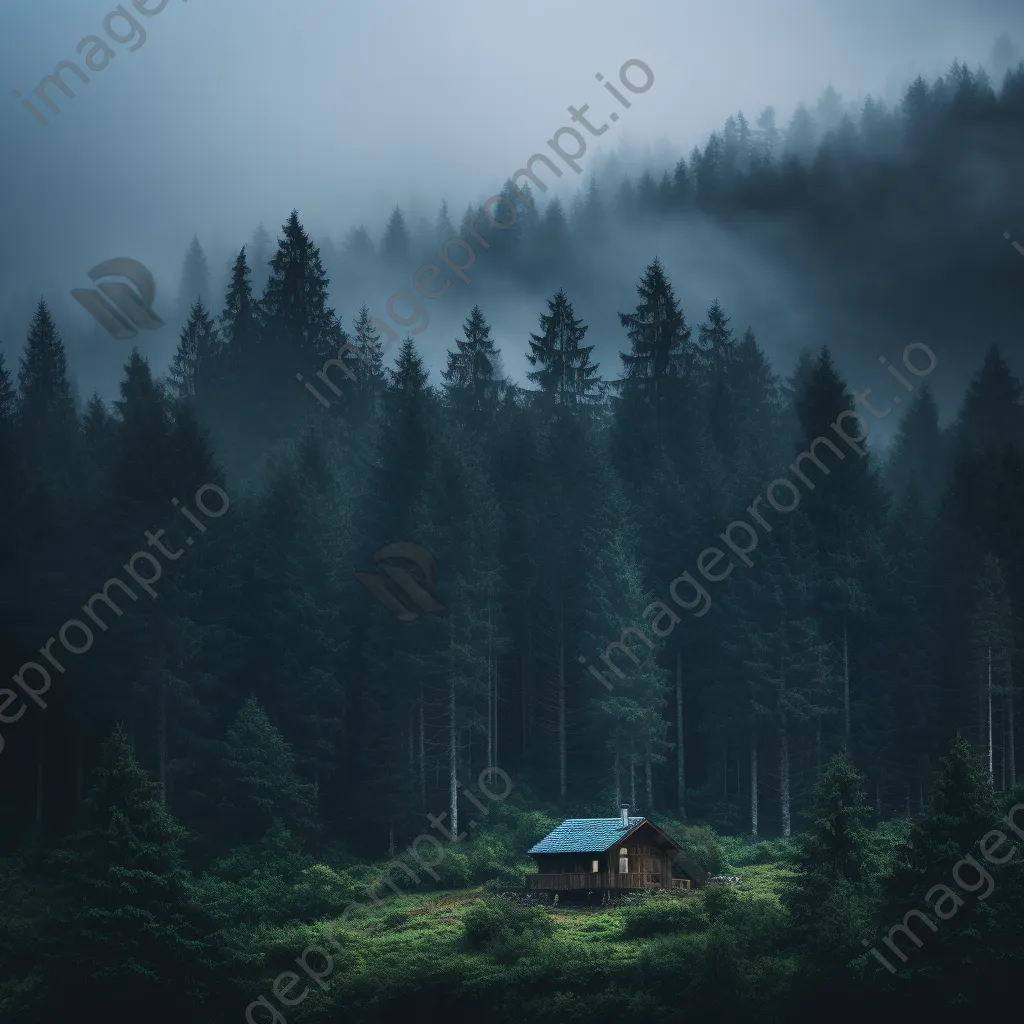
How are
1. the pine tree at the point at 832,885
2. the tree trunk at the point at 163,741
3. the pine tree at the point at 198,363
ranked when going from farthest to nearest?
1. the pine tree at the point at 198,363
2. the tree trunk at the point at 163,741
3. the pine tree at the point at 832,885

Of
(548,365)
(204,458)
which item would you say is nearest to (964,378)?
(548,365)

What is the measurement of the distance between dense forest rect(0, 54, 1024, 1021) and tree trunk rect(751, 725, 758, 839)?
0.74 m

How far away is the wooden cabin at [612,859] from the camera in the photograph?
61688mm

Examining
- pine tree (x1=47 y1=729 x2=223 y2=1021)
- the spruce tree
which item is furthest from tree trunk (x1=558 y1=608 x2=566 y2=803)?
the spruce tree

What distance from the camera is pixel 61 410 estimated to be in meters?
112

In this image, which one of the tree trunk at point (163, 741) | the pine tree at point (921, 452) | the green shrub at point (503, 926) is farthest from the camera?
the pine tree at point (921, 452)

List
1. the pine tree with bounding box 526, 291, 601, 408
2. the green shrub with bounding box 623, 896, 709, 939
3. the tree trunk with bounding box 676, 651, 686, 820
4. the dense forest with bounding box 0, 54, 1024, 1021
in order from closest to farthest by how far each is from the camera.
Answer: the dense forest with bounding box 0, 54, 1024, 1021, the green shrub with bounding box 623, 896, 709, 939, the tree trunk with bounding box 676, 651, 686, 820, the pine tree with bounding box 526, 291, 601, 408

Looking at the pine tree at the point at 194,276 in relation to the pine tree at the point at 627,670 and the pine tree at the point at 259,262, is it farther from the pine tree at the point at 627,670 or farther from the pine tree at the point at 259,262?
the pine tree at the point at 627,670

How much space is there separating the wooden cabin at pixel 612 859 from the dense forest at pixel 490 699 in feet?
10.1

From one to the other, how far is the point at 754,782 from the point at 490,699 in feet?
50.2

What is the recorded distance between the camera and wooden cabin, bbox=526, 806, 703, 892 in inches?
2429

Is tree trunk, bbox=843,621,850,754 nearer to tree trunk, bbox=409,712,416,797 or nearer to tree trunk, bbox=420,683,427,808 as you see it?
tree trunk, bbox=420,683,427,808

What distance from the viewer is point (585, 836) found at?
6350cm

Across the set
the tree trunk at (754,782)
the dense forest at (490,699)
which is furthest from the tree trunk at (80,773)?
the tree trunk at (754,782)
